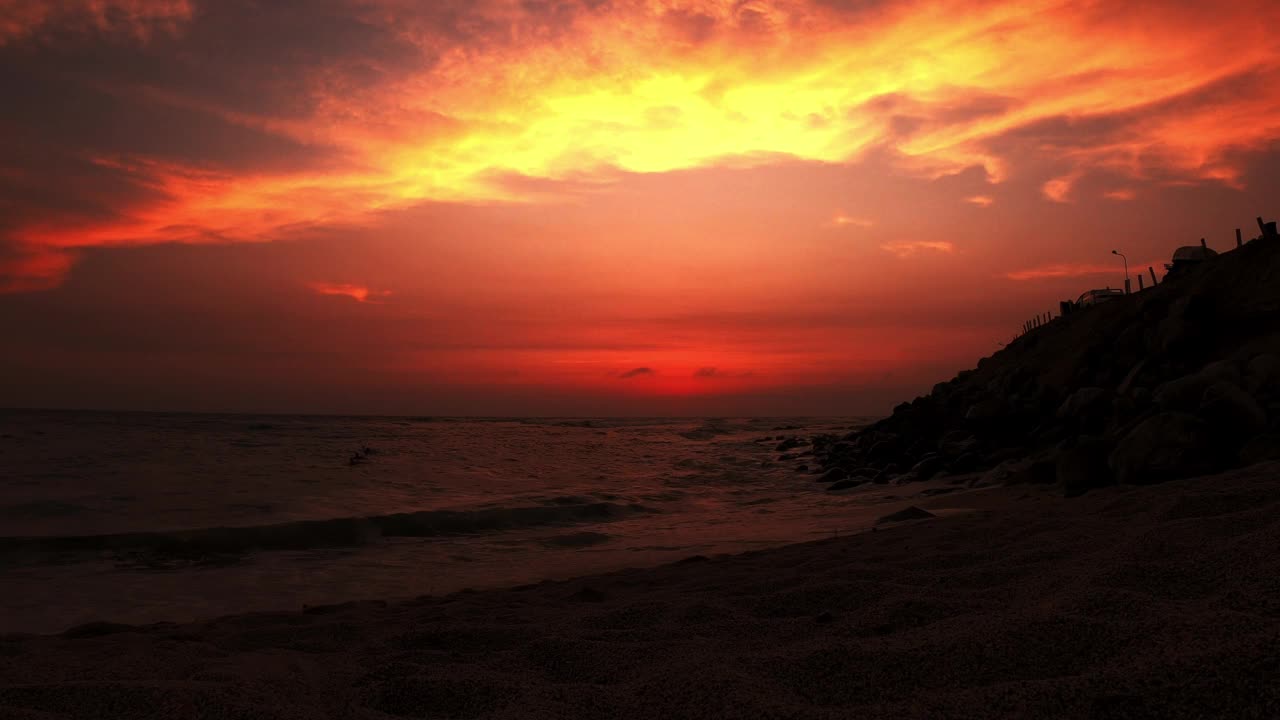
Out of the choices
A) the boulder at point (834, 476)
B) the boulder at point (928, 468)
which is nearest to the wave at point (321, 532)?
the boulder at point (928, 468)

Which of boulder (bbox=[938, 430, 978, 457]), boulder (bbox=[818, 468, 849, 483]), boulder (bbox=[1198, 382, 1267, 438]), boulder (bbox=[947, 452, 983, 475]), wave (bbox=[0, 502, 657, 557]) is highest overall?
boulder (bbox=[1198, 382, 1267, 438])

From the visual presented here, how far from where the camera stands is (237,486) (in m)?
13.4

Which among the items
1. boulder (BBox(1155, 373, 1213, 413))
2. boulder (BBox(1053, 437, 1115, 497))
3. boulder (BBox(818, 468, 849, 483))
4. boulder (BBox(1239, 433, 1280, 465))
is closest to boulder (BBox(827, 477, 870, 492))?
boulder (BBox(818, 468, 849, 483))

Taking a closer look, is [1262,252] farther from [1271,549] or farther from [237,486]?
[237,486]

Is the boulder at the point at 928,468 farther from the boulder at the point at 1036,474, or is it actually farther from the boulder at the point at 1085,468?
the boulder at the point at 1085,468

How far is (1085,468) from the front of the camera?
7.09 m

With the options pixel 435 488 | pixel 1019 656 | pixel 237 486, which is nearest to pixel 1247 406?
pixel 1019 656

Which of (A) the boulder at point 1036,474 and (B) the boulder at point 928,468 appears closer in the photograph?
(A) the boulder at point 1036,474

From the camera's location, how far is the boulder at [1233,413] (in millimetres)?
6918

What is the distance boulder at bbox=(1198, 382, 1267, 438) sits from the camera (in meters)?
6.92

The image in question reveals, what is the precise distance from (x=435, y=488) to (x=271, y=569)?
6.58m

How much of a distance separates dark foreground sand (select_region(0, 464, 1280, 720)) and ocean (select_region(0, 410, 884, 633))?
5.45 ft

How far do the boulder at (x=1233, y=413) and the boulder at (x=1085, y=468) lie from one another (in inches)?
37.5

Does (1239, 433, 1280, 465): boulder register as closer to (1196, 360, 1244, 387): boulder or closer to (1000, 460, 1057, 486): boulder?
(1000, 460, 1057, 486): boulder
